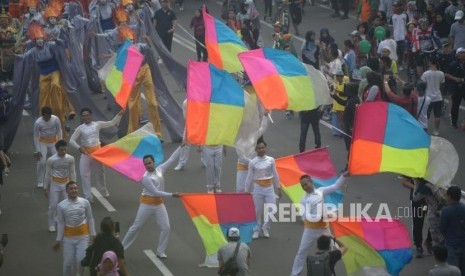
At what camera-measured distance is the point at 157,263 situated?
65.0ft

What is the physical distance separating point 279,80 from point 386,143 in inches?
124

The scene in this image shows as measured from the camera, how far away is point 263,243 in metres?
20.5

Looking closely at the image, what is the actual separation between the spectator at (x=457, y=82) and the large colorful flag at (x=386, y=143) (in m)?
7.73

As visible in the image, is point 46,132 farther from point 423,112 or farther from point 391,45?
point 391,45

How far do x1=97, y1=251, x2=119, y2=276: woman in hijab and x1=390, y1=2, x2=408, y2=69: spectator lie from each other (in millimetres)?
15060

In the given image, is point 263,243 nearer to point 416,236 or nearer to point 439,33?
point 416,236

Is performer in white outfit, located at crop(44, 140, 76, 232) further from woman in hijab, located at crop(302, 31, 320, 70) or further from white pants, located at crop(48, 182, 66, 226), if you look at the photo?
woman in hijab, located at crop(302, 31, 320, 70)

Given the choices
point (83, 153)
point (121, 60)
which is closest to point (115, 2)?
point (121, 60)

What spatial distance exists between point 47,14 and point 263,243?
335 inches

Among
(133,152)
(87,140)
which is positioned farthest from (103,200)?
(133,152)

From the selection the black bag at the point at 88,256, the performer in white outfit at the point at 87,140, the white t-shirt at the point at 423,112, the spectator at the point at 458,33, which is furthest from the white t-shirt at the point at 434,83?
the black bag at the point at 88,256

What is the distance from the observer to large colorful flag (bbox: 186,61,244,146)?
2033 cm

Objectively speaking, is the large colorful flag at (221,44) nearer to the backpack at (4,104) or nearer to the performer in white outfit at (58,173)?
the performer in white outfit at (58,173)

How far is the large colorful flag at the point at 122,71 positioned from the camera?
2347 cm
